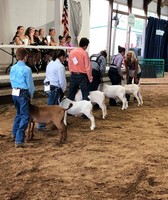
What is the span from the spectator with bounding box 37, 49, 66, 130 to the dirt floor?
0.59 metres

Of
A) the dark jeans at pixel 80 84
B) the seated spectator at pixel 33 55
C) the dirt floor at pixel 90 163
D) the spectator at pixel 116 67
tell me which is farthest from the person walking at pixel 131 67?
the seated spectator at pixel 33 55

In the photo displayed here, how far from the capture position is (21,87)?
13.1 ft

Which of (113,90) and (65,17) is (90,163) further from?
(65,17)

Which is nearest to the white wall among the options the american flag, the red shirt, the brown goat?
the american flag

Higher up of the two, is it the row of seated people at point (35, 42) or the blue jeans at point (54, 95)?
the row of seated people at point (35, 42)

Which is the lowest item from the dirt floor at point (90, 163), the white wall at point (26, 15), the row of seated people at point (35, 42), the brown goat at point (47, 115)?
the dirt floor at point (90, 163)

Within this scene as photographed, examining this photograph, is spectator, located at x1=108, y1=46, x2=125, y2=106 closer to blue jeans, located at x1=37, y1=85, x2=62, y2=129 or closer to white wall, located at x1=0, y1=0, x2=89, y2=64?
blue jeans, located at x1=37, y1=85, x2=62, y2=129

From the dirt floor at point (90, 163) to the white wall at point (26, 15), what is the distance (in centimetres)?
514

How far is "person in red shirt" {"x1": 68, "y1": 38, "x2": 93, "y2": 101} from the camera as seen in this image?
17.4ft

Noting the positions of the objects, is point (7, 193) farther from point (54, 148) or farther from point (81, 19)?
point (81, 19)

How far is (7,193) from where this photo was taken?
286cm

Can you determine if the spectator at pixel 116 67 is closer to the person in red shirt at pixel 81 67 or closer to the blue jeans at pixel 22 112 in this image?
the person in red shirt at pixel 81 67

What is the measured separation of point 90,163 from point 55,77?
1.67 m

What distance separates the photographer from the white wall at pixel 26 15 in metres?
10.0
